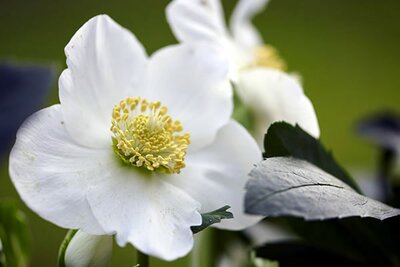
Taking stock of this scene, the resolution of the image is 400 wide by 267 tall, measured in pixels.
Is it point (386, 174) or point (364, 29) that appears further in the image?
point (364, 29)

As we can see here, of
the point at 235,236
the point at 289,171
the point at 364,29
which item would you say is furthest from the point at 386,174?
the point at 364,29

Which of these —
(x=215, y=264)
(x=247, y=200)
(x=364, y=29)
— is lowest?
(x=215, y=264)

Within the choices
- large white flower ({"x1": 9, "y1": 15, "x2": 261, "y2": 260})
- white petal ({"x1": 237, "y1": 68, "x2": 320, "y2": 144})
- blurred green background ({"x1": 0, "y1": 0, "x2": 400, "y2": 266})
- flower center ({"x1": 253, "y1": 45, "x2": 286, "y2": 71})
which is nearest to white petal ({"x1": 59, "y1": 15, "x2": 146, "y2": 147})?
large white flower ({"x1": 9, "y1": 15, "x2": 261, "y2": 260})

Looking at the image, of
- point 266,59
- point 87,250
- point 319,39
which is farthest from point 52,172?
point 319,39

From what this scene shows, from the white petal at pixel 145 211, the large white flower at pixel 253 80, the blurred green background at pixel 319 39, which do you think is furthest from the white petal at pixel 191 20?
the blurred green background at pixel 319 39

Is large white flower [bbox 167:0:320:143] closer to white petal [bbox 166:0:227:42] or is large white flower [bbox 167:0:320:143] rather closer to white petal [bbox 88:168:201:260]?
white petal [bbox 166:0:227:42]

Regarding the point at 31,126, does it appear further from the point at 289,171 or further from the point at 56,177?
the point at 289,171

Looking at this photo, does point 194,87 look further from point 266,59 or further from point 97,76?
point 266,59
